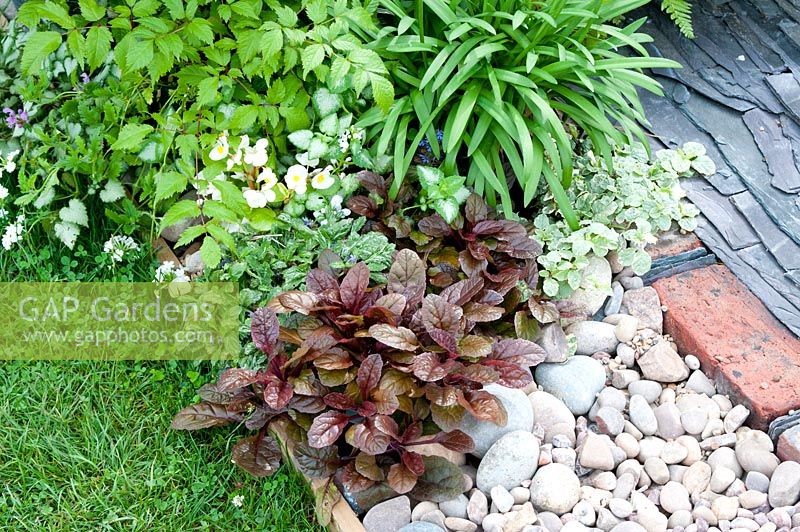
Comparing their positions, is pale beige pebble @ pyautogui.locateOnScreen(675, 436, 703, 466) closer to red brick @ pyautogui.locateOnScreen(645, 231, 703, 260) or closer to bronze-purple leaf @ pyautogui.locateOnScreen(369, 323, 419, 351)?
red brick @ pyautogui.locateOnScreen(645, 231, 703, 260)

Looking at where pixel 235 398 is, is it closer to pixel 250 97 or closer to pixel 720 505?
pixel 250 97

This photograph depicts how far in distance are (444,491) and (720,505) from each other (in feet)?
2.31

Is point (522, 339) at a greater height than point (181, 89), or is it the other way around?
point (181, 89)

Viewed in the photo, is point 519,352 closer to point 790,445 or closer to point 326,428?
point 326,428

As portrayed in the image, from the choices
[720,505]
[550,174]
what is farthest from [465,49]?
[720,505]

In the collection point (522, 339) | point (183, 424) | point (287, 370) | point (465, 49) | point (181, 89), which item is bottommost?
point (183, 424)

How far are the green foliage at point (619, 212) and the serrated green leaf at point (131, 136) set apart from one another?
1235mm

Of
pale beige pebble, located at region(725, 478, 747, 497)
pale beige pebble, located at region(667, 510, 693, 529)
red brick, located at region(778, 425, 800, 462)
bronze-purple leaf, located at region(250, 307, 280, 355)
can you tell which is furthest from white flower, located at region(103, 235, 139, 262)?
red brick, located at region(778, 425, 800, 462)

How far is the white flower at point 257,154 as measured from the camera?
8.18ft

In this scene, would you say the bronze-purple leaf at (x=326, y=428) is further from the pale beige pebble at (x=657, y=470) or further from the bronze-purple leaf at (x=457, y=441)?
the pale beige pebble at (x=657, y=470)

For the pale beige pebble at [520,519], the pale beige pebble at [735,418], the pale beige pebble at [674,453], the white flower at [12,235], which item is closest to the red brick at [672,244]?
the pale beige pebble at [735,418]

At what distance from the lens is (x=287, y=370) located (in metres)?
2.21

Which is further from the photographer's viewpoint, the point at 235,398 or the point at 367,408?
the point at 235,398

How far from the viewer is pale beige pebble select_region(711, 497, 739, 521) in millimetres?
2102
